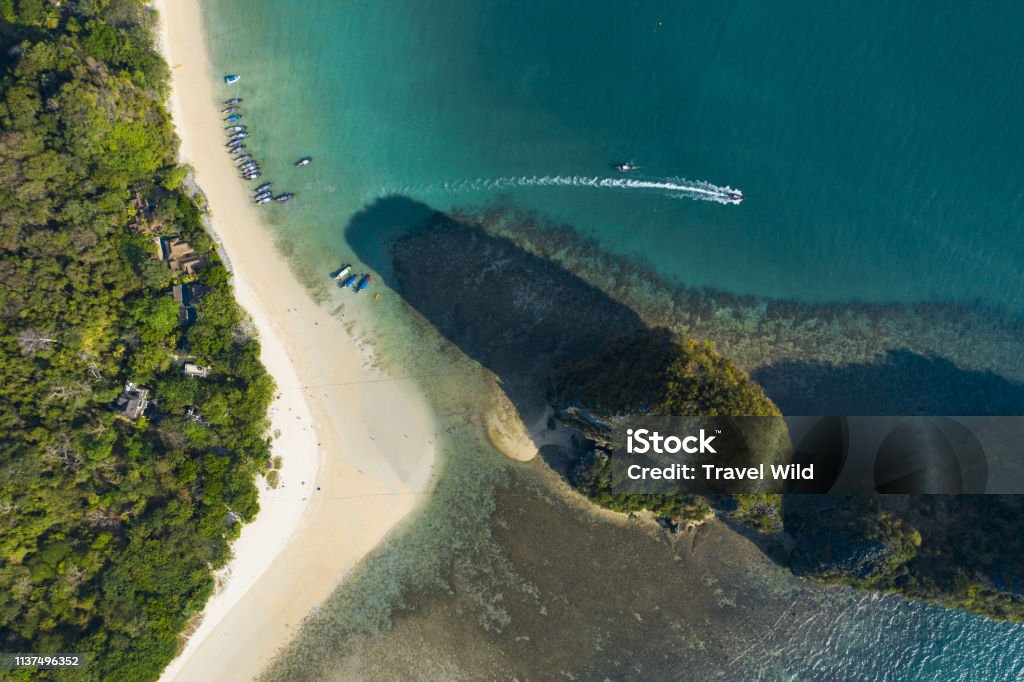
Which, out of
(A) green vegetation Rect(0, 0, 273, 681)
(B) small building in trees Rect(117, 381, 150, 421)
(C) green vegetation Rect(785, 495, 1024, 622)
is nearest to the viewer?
(A) green vegetation Rect(0, 0, 273, 681)

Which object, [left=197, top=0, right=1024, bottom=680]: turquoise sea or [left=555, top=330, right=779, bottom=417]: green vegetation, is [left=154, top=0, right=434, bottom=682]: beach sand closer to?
[left=197, top=0, right=1024, bottom=680]: turquoise sea

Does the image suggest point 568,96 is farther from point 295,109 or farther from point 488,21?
point 295,109

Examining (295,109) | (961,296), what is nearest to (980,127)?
(961,296)

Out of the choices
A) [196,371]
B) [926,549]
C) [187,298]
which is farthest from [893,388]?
[187,298]

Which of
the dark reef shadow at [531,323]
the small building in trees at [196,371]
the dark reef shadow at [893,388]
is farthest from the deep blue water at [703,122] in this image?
the small building in trees at [196,371]

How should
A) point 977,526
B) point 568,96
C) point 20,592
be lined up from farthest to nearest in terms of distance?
point 568,96, point 977,526, point 20,592

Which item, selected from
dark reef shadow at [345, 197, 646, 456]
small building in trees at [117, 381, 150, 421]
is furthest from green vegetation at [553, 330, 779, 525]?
small building in trees at [117, 381, 150, 421]
